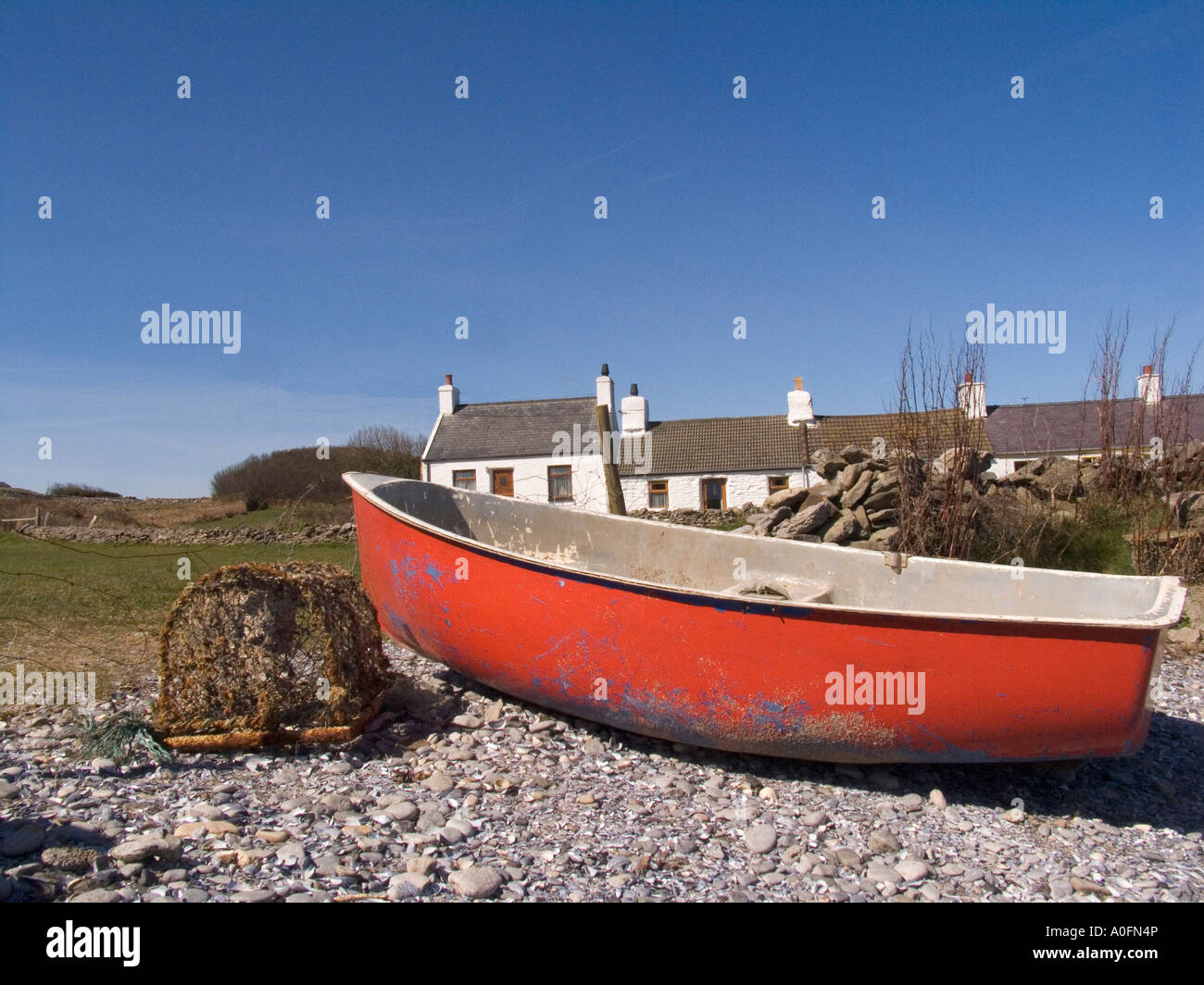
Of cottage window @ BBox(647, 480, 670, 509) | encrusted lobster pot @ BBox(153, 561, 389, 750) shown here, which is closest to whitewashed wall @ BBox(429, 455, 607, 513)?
cottage window @ BBox(647, 480, 670, 509)

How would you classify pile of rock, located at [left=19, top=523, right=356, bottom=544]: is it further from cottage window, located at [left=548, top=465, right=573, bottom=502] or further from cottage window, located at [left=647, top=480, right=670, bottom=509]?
cottage window, located at [left=647, top=480, right=670, bottom=509]

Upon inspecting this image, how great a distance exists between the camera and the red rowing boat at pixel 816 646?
13.4ft

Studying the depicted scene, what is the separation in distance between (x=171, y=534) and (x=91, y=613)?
15.6 metres

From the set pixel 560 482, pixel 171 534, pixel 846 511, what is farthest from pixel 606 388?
pixel 846 511

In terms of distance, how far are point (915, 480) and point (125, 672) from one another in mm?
8366

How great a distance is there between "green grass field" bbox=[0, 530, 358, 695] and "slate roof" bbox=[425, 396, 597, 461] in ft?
46.3

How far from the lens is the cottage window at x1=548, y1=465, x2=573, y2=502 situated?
28938mm

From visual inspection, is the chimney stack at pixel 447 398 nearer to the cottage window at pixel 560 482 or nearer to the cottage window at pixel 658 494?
Result: the cottage window at pixel 560 482

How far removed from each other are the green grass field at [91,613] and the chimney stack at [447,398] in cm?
1654

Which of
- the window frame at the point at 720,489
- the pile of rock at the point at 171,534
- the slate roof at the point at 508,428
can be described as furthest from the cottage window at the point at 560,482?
the pile of rock at the point at 171,534

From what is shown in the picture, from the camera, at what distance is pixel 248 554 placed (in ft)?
55.3

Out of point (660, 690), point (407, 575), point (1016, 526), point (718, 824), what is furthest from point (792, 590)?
point (1016, 526)

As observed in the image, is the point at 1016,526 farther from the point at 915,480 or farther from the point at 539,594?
the point at 539,594
